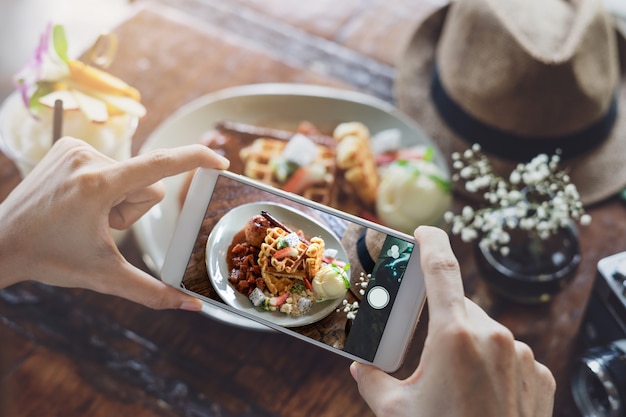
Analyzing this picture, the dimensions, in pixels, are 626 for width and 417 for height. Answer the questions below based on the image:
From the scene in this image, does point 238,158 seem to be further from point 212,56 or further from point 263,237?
point 263,237

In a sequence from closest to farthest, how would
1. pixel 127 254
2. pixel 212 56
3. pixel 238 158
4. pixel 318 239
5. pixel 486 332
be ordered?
pixel 486 332 → pixel 318 239 → pixel 127 254 → pixel 238 158 → pixel 212 56

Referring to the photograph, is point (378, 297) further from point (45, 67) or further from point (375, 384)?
point (45, 67)

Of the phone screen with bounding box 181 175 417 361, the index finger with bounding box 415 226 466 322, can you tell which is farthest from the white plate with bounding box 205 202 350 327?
the index finger with bounding box 415 226 466 322

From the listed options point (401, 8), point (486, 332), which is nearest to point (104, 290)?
point (486, 332)

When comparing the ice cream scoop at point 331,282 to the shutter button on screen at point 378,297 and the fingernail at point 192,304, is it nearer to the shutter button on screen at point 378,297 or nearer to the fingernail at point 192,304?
the shutter button on screen at point 378,297

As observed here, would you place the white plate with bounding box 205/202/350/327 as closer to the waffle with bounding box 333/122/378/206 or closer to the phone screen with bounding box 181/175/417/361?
the phone screen with bounding box 181/175/417/361

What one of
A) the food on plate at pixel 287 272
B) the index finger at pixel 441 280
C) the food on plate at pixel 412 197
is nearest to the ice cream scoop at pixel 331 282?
the food on plate at pixel 287 272
